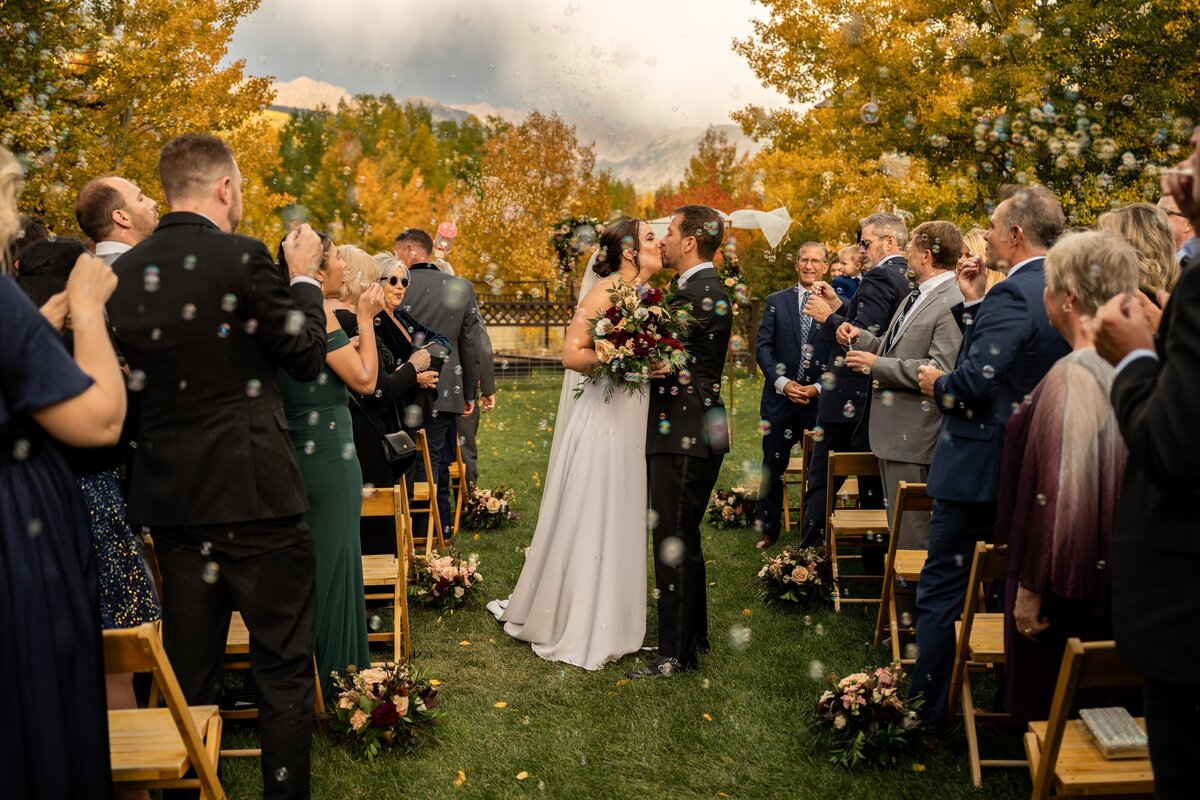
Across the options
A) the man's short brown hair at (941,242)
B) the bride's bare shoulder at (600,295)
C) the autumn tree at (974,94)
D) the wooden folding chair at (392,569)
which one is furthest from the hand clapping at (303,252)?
the autumn tree at (974,94)

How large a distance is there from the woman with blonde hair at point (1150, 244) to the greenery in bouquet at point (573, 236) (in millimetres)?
3380

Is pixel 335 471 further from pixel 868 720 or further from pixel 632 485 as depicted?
pixel 868 720

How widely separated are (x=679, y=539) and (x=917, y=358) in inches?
70.9

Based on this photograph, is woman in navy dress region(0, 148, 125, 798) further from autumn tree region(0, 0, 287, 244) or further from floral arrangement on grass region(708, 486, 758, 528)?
autumn tree region(0, 0, 287, 244)

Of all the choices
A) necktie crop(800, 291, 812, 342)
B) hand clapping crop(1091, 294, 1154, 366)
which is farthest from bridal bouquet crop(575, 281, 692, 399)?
necktie crop(800, 291, 812, 342)

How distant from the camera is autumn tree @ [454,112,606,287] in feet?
92.6

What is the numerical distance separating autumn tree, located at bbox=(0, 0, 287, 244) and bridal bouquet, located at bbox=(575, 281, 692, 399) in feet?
33.9

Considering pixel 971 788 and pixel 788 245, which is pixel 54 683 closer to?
pixel 971 788

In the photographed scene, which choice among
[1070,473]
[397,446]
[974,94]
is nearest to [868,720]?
[1070,473]

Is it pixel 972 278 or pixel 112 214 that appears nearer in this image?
pixel 112 214

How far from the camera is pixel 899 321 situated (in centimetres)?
596

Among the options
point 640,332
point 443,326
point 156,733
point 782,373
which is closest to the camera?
point 156,733

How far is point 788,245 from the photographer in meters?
23.3

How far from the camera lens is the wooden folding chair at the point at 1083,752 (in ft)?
8.84
